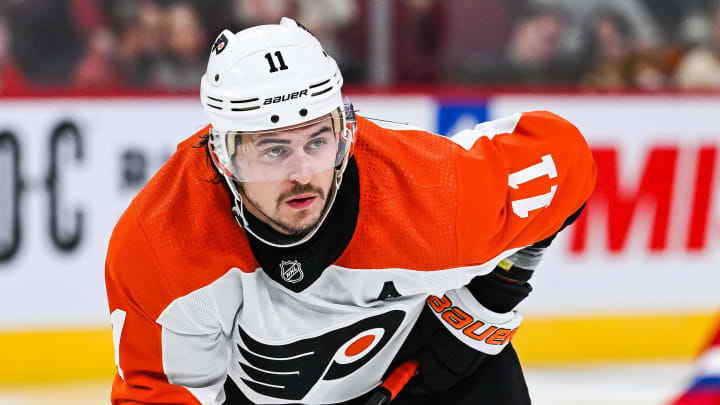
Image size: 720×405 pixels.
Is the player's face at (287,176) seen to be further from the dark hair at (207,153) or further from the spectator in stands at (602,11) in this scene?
the spectator in stands at (602,11)

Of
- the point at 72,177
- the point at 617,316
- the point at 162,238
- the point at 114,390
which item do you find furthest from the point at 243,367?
the point at 617,316

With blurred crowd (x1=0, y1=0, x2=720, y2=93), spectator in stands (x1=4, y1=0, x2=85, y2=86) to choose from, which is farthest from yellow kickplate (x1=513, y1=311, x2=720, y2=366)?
spectator in stands (x1=4, y1=0, x2=85, y2=86)

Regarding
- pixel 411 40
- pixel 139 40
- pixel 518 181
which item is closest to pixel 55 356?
pixel 139 40

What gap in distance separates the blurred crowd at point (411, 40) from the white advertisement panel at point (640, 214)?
26 centimetres

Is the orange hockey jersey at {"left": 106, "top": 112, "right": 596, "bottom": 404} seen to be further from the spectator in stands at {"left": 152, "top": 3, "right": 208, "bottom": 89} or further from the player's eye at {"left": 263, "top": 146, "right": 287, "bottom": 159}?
the spectator in stands at {"left": 152, "top": 3, "right": 208, "bottom": 89}

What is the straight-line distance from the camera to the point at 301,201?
5.87 ft

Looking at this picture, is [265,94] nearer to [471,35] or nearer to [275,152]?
[275,152]

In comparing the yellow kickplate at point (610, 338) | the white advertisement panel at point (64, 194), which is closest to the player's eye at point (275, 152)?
the white advertisement panel at point (64, 194)

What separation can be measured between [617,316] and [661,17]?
143cm

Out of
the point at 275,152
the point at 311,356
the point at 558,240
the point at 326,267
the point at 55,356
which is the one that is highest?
the point at 275,152

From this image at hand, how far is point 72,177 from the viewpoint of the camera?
3691 millimetres

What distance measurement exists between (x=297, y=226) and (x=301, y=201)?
0.15ft

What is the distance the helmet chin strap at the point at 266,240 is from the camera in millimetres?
1783

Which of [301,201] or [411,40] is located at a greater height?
[301,201]
